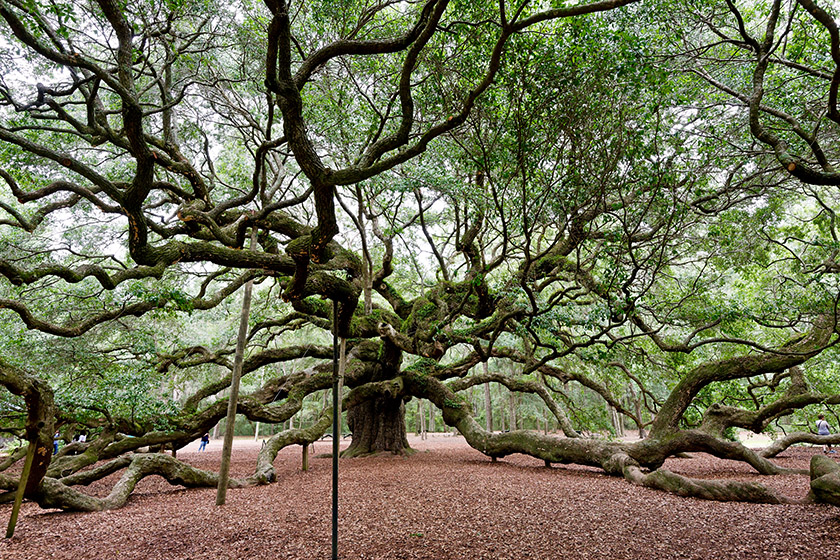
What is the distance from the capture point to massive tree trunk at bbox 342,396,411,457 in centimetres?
958

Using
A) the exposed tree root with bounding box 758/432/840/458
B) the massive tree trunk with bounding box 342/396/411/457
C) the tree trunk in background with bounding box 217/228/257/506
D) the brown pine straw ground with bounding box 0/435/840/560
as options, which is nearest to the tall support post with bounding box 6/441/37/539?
the brown pine straw ground with bounding box 0/435/840/560

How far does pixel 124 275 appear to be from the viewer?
18.4 feet

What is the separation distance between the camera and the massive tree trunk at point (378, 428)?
9.58 metres

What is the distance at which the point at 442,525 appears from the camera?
12.6 feet

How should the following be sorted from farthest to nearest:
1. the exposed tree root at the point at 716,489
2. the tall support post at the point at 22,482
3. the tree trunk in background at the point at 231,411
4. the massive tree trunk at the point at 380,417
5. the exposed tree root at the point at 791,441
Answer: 1. the massive tree trunk at the point at 380,417
2. the exposed tree root at the point at 791,441
3. the tree trunk in background at the point at 231,411
4. the exposed tree root at the point at 716,489
5. the tall support post at the point at 22,482

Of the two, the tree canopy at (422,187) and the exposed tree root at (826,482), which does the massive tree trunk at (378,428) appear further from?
the exposed tree root at (826,482)

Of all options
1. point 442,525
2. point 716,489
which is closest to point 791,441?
point 716,489

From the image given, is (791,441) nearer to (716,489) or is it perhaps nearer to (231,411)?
(716,489)

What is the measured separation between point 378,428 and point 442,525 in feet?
20.2

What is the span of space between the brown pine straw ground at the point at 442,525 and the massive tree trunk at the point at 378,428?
3588 millimetres

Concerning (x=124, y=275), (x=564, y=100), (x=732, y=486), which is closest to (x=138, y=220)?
(x=124, y=275)

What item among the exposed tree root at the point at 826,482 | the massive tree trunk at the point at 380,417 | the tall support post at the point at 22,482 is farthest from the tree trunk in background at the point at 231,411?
the exposed tree root at the point at 826,482

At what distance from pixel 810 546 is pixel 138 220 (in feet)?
22.0

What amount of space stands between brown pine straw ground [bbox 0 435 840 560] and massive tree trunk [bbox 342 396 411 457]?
3588 millimetres
